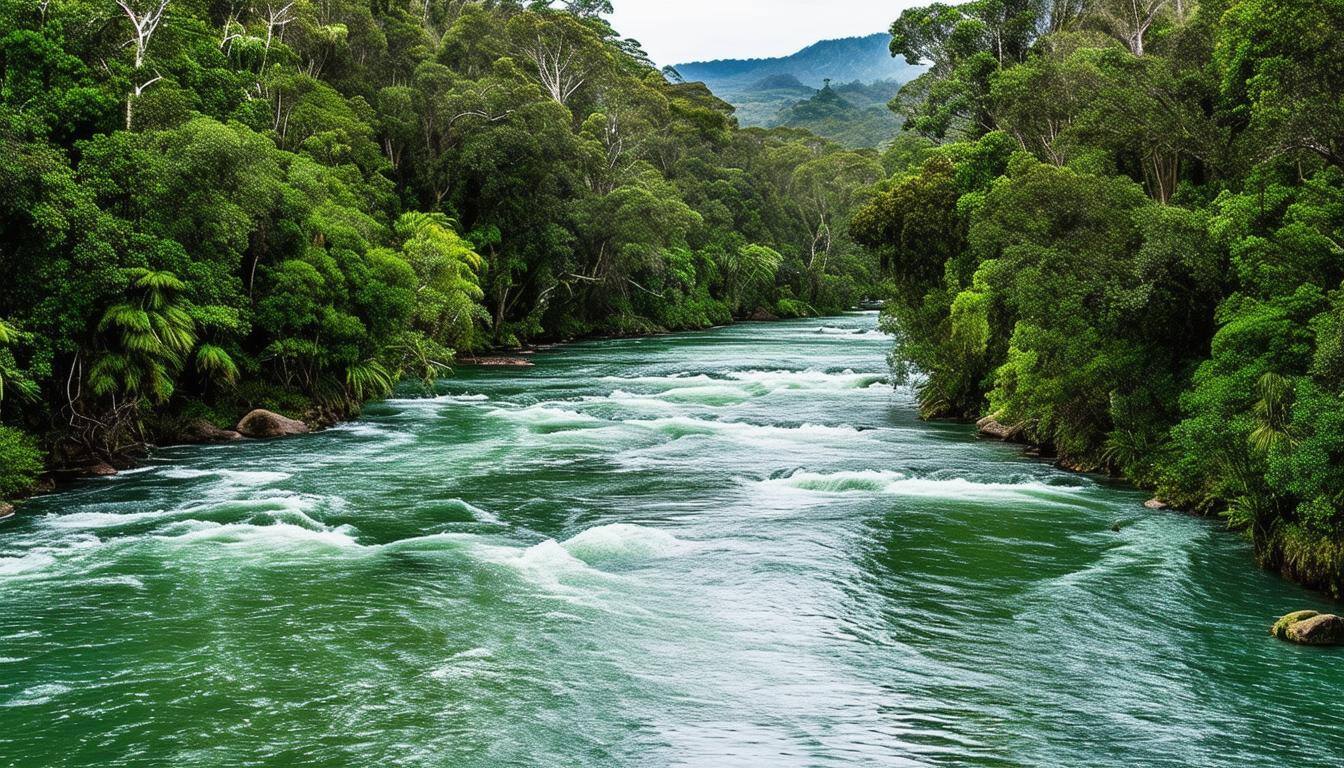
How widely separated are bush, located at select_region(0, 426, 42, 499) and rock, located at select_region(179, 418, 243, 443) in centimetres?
524

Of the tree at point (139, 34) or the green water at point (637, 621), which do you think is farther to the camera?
the tree at point (139, 34)

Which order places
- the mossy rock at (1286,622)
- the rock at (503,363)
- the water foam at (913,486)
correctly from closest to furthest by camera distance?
the mossy rock at (1286,622) → the water foam at (913,486) → the rock at (503,363)

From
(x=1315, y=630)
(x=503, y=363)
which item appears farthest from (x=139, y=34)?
(x=1315, y=630)

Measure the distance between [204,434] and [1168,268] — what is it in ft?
68.6

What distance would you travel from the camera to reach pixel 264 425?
25.2 m

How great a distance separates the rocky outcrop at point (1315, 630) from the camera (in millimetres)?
11523

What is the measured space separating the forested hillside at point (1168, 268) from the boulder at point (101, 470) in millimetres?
17976

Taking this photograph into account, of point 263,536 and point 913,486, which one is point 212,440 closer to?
point 263,536

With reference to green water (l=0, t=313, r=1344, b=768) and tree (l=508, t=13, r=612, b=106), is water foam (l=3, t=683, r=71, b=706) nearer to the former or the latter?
green water (l=0, t=313, r=1344, b=768)

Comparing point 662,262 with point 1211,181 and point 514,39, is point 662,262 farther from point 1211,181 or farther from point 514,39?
point 1211,181

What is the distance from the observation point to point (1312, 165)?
16188mm

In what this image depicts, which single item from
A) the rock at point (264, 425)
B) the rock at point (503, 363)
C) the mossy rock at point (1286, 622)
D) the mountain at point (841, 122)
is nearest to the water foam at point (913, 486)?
the mossy rock at point (1286, 622)

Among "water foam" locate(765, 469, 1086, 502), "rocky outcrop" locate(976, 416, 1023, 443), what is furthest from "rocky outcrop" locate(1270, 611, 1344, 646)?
"rocky outcrop" locate(976, 416, 1023, 443)

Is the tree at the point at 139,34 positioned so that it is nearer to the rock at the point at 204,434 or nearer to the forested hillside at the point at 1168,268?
the rock at the point at 204,434
